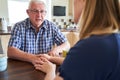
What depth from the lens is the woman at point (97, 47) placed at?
24.7 inches

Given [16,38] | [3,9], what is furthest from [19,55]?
[3,9]

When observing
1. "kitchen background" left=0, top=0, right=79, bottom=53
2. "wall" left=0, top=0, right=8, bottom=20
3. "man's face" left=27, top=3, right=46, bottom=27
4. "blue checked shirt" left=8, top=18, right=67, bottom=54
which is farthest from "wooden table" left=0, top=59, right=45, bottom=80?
"wall" left=0, top=0, right=8, bottom=20

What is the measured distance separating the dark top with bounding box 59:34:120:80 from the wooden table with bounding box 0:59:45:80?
1.81 ft

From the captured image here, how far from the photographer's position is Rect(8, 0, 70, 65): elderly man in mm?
1982

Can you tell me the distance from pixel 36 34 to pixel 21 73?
905 millimetres

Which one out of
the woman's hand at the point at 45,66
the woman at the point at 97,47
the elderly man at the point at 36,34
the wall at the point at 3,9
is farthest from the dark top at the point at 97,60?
the wall at the point at 3,9

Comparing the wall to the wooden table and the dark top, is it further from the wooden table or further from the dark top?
the dark top

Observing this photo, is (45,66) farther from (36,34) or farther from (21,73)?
(36,34)

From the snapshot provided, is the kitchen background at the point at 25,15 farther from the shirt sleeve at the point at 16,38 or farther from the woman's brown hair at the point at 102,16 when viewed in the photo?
the woman's brown hair at the point at 102,16

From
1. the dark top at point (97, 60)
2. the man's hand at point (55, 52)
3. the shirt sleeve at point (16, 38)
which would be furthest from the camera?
the shirt sleeve at point (16, 38)

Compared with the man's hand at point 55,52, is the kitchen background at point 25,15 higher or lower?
higher

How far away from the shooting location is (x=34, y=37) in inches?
81.4

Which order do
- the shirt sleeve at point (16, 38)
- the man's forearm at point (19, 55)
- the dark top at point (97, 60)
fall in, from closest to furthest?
the dark top at point (97, 60) → the man's forearm at point (19, 55) → the shirt sleeve at point (16, 38)

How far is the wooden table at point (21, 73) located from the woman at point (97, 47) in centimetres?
52
